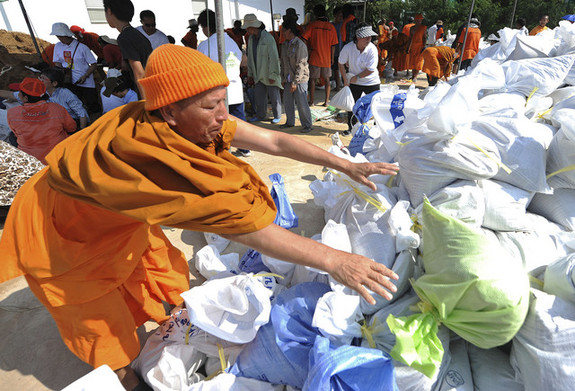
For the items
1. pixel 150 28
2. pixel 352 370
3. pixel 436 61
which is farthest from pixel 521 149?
pixel 436 61

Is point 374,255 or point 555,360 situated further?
point 374,255

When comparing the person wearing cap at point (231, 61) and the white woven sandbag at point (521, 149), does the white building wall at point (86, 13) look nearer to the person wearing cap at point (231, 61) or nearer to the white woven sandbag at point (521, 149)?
the person wearing cap at point (231, 61)

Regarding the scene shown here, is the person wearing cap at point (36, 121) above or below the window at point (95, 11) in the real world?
below

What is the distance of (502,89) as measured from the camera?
2287mm

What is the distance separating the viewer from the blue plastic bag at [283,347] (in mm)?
1314

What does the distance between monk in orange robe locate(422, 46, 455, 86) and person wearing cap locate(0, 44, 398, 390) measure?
6494 mm

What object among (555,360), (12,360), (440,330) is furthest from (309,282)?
(12,360)

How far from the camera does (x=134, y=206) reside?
0.96 meters

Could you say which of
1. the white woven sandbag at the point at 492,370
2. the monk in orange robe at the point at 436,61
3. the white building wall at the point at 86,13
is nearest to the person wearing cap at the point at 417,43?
the monk in orange robe at the point at 436,61

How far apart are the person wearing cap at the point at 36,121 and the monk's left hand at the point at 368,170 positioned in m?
3.06

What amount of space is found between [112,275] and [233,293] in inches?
19.3

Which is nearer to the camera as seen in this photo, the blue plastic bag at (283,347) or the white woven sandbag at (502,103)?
the blue plastic bag at (283,347)

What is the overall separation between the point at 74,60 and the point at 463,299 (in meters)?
5.58

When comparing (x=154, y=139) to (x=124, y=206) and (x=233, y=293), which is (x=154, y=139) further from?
(x=233, y=293)
